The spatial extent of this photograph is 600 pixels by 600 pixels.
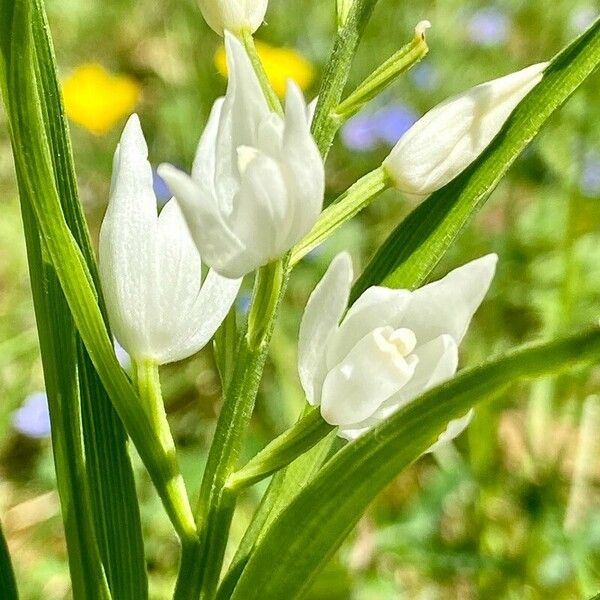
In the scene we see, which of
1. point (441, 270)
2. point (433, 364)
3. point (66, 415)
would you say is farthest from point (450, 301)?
point (441, 270)

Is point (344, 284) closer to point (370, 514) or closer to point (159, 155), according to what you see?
point (370, 514)

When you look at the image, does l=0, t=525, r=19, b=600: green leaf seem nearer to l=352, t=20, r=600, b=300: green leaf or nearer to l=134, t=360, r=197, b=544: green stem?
l=134, t=360, r=197, b=544: green stem

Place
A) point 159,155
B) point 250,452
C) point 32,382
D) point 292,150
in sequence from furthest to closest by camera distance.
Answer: point 159,155, point 32,382, point 250,452, point 292,150

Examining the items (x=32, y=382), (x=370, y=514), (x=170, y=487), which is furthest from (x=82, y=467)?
(x=32, y=382)

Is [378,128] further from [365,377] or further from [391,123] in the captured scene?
[365,377]

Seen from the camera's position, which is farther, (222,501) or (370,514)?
(370,514)

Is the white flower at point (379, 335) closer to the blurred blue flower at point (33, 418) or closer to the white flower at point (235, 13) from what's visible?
the white flower at point (235, 13)
